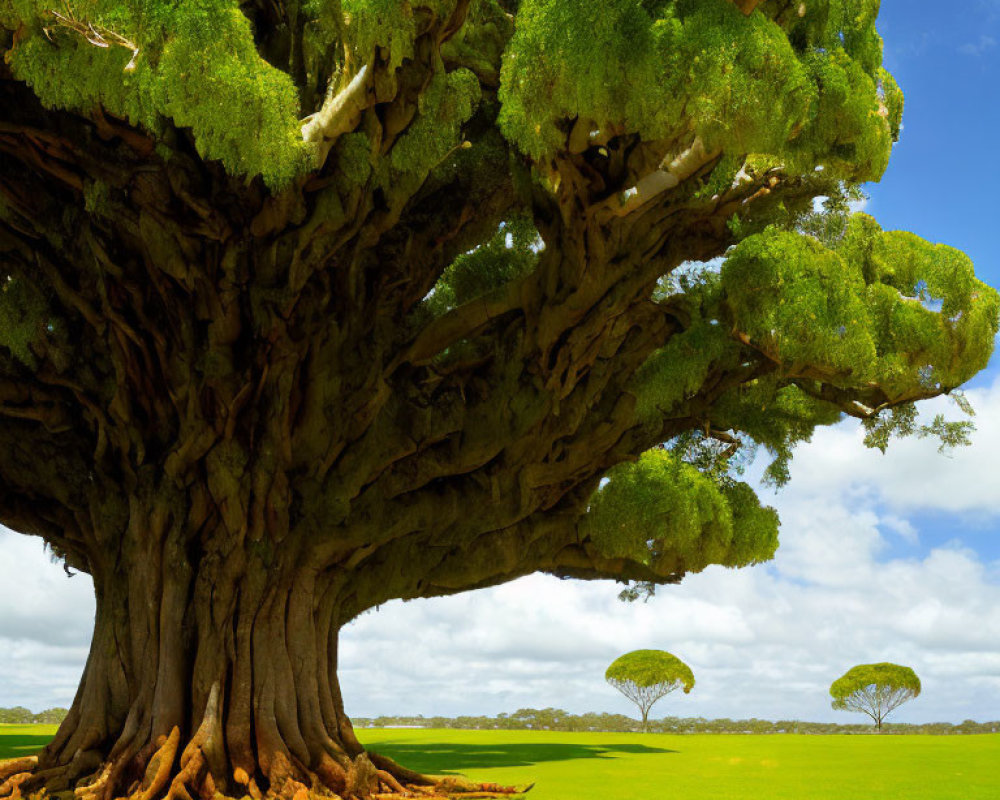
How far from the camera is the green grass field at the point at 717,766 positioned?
34.3 feet

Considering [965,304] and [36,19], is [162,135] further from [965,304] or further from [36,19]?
[965,304]

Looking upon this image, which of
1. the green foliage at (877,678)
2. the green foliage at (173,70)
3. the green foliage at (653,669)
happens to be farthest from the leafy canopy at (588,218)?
the green foliage at (877,678)

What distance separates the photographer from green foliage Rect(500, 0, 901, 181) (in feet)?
20.2

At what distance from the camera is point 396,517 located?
10.6 metres

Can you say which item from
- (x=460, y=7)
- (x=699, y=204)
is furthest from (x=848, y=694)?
(x=460, y=7)

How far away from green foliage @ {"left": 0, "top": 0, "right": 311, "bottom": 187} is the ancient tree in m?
0.04

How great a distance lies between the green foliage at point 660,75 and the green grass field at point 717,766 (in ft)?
23.3

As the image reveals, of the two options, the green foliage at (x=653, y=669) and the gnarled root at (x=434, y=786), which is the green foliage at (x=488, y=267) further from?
the green foliage at (x=653, y=669)

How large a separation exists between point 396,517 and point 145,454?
9.55ft

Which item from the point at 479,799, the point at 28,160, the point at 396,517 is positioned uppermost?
the point at 28,160

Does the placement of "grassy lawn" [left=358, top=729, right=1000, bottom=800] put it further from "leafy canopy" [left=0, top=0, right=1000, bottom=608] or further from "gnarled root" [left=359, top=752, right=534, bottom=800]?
"leafy canopy" [left=0, top=0, right=1000, bottom=608]

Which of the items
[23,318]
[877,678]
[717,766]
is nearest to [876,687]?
[877,678]

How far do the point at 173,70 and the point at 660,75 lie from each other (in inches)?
129

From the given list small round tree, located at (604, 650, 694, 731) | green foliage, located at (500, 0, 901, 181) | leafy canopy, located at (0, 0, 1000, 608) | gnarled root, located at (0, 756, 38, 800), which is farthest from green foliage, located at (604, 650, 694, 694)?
green foliage, located at (500, 0, 901, 181)
